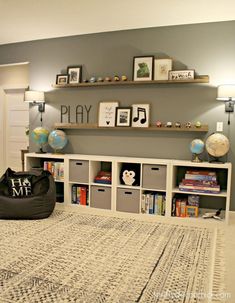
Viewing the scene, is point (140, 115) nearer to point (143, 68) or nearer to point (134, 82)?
point (134, 82)

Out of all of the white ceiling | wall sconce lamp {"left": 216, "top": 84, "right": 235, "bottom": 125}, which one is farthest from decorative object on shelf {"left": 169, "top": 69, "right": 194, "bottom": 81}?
the white ceiling

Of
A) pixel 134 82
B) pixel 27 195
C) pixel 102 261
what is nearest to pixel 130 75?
pixel 134 82

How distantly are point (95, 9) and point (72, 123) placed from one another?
1659mm

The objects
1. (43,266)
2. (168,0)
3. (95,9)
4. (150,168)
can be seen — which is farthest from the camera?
(150,168)

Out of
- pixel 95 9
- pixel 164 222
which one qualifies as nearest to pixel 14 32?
pixel 95 9

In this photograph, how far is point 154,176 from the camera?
12.2 feet

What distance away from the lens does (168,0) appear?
10.4 feet

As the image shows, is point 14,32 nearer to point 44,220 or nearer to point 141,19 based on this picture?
point 141,19

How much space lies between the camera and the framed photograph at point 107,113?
4238mm

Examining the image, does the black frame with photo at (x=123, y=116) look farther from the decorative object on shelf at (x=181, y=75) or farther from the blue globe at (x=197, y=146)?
the blue globe at (x=197, y=146)

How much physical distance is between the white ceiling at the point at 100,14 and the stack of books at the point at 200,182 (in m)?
1.93

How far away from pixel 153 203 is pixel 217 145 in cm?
107

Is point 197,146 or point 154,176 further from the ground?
point 197,146

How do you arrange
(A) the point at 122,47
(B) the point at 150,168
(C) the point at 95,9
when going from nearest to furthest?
(C) the point at 95,9, (B) the point at 150,168, (A) the point at 122,47
